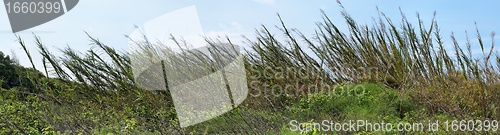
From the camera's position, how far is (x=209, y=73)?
586cm

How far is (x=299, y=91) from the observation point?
588 centimetres

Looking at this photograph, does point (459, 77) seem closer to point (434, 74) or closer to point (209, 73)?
point (434, 74)

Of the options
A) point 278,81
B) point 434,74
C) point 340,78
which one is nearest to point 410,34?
point 434,74

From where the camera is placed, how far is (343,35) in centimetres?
628

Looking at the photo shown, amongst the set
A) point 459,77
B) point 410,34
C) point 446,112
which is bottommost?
point 446,112

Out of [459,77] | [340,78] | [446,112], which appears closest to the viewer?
[446,112]

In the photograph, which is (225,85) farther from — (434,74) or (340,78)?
(434,74)

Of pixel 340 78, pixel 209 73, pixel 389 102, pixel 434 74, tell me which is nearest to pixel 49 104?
pixel 209 73

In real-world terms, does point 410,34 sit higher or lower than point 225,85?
higher

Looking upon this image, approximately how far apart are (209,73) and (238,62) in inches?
15.0

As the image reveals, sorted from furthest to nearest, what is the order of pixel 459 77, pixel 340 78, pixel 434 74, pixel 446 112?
pixel 340 78 < pixel 434 74 < pixel 459 77 < pixel 446 112

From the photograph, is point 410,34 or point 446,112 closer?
point 446,112

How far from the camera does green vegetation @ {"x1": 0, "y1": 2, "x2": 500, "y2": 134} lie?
4844mm

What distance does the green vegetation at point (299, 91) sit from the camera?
4844 mm
